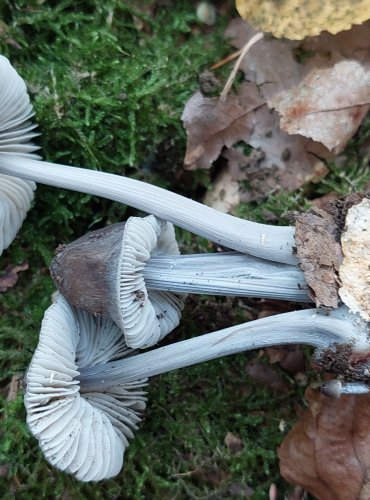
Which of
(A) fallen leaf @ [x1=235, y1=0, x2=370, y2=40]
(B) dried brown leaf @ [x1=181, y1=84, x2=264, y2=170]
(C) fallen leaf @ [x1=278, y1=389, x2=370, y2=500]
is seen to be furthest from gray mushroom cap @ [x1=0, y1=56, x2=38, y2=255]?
(C) fallen leaf @ [x1=278, y1=389, x2=370, y2=500]

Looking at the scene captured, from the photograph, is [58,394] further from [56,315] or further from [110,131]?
[110,131]

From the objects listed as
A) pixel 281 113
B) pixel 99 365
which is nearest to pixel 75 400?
pixel 99 365

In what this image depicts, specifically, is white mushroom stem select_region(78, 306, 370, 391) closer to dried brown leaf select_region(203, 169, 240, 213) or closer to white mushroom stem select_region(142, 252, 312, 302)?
white mushroom stem select_region(142, 252, 312, 302)

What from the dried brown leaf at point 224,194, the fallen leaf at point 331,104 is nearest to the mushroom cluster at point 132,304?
the dried brown leaf at point 224,194

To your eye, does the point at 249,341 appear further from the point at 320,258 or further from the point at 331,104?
the point at 331,104

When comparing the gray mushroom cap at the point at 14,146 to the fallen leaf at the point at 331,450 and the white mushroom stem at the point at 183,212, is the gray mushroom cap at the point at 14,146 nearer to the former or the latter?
the white mushroom stem at the point at 183,212

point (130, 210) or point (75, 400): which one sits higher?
point (130, 210)
